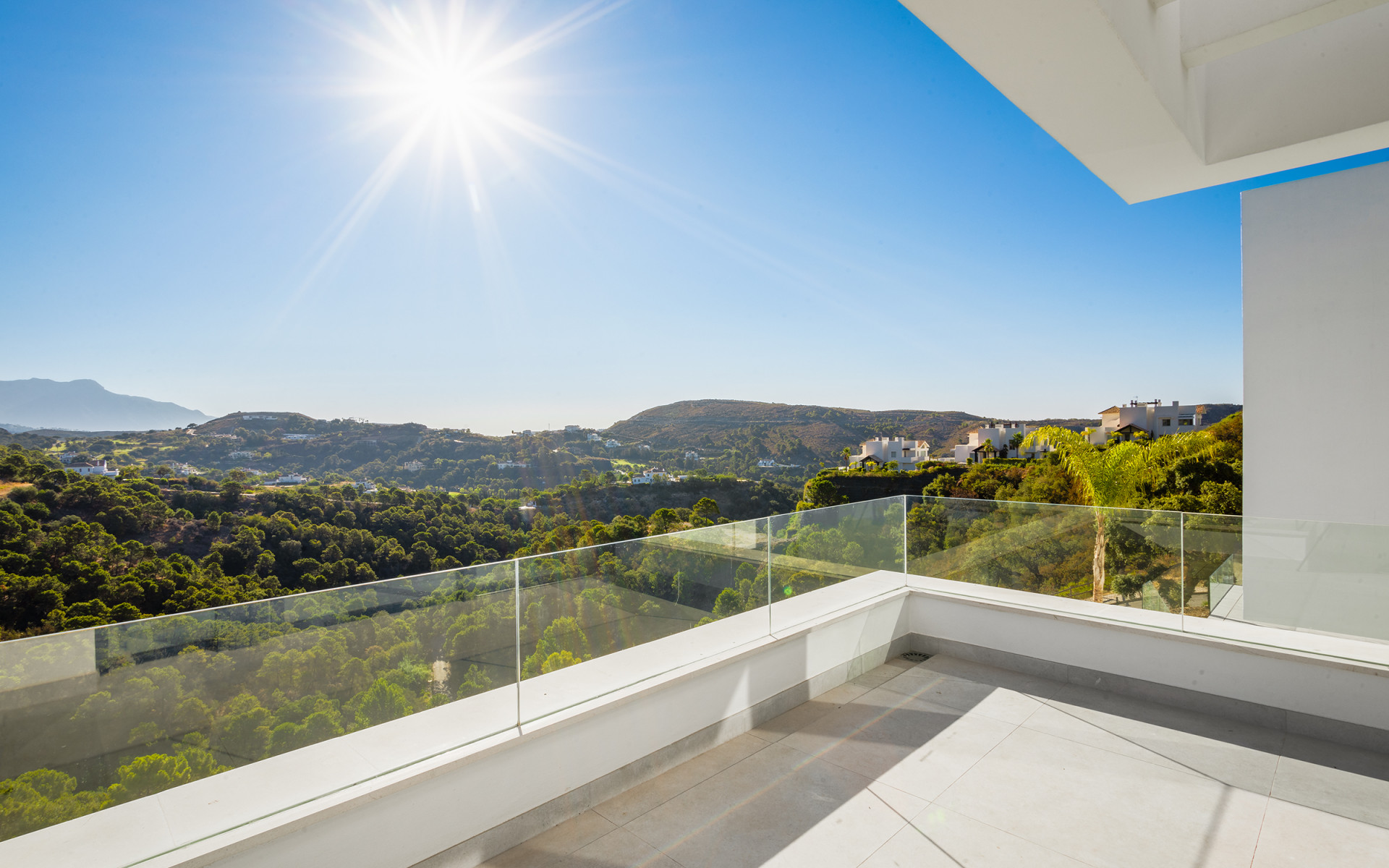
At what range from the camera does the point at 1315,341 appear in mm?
5270

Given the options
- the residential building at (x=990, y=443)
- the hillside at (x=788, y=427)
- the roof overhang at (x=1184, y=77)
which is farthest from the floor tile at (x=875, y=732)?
the hillside at (x=788, y=427)

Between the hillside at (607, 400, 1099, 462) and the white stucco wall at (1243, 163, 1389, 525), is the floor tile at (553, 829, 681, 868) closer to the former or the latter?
the white stucco wall at (1243, 163, 1389, 525)

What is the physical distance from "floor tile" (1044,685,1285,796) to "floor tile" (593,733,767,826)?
1661mm

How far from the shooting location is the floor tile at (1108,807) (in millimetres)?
2564

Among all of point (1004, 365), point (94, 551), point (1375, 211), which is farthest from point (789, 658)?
point (1004, 365)

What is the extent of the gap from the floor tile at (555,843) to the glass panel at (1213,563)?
370cm

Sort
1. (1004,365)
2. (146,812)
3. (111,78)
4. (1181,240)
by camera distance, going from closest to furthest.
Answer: (146,812)
(1181,240)
(111,78)
(1004,365)

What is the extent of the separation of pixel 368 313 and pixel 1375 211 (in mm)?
53627

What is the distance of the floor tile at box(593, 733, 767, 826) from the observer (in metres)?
2.84

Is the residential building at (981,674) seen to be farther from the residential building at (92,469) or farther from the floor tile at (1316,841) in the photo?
the residential building at (92,469)

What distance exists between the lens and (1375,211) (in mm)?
5074

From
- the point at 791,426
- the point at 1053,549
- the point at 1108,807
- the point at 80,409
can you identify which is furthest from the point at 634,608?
the point at 80,409

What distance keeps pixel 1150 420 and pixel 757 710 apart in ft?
84.5

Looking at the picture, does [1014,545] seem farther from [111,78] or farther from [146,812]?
[111,78]
